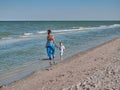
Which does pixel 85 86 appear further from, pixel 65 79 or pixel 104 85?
pixel 65 79

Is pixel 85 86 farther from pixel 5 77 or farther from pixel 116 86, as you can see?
pixel 5 77

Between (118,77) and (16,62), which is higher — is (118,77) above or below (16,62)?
above

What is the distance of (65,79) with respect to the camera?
25.3ft

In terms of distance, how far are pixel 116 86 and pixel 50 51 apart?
6595 mm

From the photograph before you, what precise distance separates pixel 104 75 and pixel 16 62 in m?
6.45

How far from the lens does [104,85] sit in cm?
620

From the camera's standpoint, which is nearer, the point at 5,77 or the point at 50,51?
the point at 5,77

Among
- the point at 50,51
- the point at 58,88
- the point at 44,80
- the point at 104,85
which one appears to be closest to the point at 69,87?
the point at 58,88

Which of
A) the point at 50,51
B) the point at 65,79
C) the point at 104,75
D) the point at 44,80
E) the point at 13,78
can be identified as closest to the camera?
the point at 104,75

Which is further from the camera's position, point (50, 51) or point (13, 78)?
point (50, 51)

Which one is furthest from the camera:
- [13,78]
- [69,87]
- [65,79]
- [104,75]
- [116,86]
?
[13,78]

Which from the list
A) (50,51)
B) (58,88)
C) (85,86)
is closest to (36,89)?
(58,88)

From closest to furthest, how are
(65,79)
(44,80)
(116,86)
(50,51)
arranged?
(116,86), (65,79), (44,80), (50,51)

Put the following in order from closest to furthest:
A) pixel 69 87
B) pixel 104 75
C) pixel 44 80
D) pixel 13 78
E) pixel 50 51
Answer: pixel 69 87 → pixel 104 75 → pixel 44 80 → pixel 13 78 → pixel 50 51
